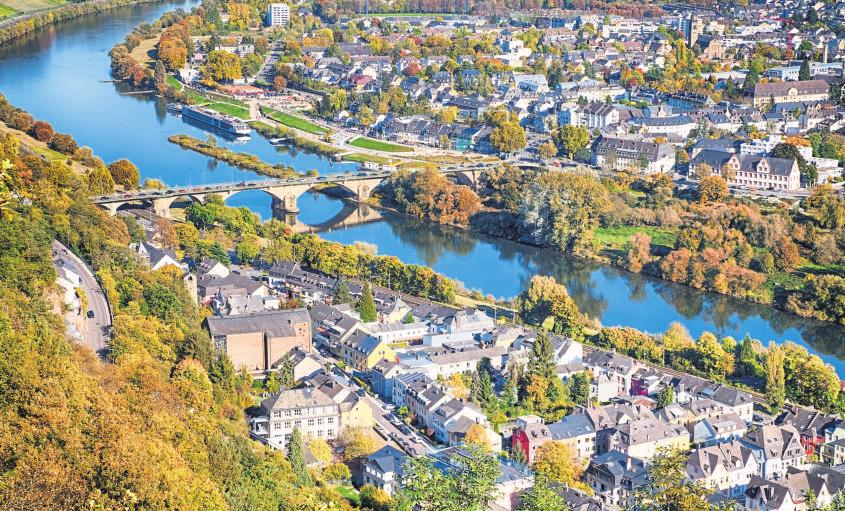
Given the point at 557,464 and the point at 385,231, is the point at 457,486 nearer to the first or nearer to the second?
the point at 557,464

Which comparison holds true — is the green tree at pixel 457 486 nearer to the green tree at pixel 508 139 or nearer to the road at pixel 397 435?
the road at pixel 397 435

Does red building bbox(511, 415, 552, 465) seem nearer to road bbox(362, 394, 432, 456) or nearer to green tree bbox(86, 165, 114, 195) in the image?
road bbox(362, 394, 432, 456)

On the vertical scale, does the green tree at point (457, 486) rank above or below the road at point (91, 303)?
above

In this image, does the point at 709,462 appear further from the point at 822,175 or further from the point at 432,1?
the point at 432,1

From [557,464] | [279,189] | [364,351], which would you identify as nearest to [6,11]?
[279,189]

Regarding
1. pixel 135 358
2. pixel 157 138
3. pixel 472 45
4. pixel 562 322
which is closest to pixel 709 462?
pixel 562 322

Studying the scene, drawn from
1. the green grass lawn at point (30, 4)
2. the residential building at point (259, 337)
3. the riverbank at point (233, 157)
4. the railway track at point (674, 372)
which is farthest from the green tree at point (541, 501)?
the green grass lawn at point (30, 4)
